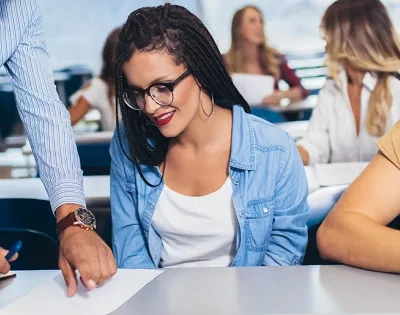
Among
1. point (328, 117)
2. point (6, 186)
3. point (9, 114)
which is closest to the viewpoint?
point (6, 186)

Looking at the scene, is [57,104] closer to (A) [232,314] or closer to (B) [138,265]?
(B) [138,265]

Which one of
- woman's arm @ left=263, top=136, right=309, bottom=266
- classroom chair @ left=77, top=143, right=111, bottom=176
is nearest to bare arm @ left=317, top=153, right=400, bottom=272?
woman's arm @ left=263, top=136, right=309, bottom=266

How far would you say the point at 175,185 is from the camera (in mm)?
1865

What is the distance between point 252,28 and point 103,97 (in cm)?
127

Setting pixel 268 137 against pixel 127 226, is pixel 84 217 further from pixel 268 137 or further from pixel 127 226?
pixel 268 137

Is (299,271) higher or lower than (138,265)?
higher

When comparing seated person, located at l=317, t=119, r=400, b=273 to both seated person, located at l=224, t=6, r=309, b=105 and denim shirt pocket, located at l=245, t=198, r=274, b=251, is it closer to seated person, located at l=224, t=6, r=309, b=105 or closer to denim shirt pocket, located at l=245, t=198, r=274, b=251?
denim shirt pocket, located at l=245, t=198, r=274, b=251

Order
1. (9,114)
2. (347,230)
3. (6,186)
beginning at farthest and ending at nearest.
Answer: (9,114) < (6,186) < (347,230)

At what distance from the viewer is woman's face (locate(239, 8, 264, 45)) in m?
5.38

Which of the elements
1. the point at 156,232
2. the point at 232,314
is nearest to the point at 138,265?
the point at 156,232

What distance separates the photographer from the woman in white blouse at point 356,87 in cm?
369

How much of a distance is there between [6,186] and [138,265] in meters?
1.21

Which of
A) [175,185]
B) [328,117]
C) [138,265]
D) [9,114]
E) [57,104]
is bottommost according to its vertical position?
[9,114]

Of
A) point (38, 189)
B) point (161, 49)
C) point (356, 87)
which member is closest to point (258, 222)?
point (161, 49)
